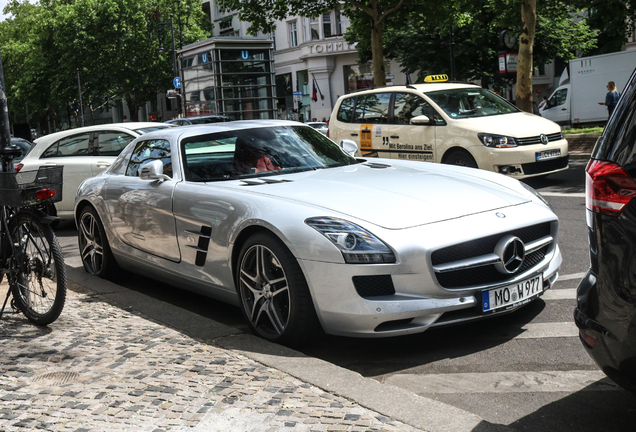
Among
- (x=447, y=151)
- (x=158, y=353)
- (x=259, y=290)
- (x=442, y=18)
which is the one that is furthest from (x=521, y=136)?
(x=442, y=18)

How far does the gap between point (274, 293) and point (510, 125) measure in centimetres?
800

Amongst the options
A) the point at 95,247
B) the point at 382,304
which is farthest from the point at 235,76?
the point at 382,304

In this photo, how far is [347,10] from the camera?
23.6 metres

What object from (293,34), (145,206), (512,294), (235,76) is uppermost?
(293,34)

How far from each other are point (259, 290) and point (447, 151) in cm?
767

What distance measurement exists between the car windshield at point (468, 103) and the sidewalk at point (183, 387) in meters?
7.96

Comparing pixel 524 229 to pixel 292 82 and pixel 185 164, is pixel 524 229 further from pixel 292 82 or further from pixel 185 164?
pixel 292 82

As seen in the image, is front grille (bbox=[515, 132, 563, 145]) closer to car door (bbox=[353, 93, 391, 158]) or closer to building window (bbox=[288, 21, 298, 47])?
car door (bbox=[353, 93, 391, 158])

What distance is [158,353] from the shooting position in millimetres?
4262

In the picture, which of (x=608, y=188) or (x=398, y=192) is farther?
(x=398, y=192)

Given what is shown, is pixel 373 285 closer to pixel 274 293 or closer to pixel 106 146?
pixel 274 293

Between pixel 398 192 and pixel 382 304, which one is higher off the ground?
pixel 398 192

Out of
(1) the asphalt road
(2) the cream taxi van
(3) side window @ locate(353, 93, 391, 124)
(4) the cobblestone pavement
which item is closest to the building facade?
(3) side window @ locate(353, 93, 391, 124)

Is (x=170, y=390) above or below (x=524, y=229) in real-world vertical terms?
below
